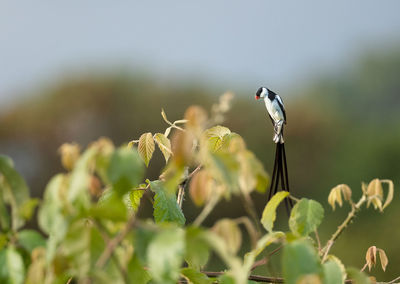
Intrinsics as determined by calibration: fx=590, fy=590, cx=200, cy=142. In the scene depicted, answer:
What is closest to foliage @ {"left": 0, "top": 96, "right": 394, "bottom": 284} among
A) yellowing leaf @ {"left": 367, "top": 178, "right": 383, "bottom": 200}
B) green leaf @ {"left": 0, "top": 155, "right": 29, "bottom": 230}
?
green leaf @ {"left": 0, "top": 155, "right": 29, "bottom": 230}

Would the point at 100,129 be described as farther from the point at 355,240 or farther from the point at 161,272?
the point at 161,272

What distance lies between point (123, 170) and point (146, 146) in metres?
0.43

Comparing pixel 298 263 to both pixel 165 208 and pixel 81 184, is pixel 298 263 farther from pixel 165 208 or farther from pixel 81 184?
pixel 165 208

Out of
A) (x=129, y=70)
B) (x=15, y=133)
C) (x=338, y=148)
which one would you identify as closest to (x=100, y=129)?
(x=15, y=133)

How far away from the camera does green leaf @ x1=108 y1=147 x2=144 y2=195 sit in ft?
1.49

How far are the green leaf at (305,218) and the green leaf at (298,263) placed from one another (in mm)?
105

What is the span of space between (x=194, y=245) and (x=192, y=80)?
17744 mm

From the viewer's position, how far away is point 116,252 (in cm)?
53

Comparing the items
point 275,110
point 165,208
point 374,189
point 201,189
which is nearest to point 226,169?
point 201,189

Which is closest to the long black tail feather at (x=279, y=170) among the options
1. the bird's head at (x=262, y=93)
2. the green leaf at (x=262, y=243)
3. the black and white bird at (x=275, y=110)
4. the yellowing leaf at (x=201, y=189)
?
the black and white bird at (x=275, y=110)

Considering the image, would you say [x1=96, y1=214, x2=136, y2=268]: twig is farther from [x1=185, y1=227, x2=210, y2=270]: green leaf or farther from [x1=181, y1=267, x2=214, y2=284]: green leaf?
[x1=181, y1=267, x2=214, y2=284]: green leaf

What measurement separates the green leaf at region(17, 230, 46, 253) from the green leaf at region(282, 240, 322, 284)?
0.21m

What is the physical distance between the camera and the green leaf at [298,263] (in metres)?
0.49

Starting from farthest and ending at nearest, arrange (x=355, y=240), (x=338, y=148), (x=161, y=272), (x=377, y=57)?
(x=377, y=57), (x=338, y=148), (x=355, y=240), (x=161, y=272)
